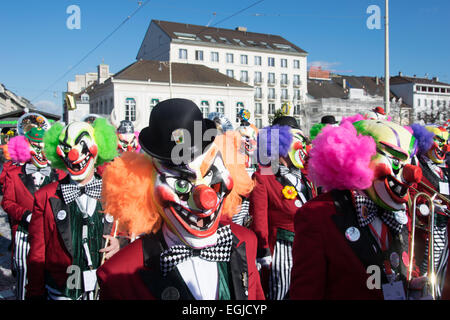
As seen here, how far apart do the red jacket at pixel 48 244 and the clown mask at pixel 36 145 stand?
230 centimetres

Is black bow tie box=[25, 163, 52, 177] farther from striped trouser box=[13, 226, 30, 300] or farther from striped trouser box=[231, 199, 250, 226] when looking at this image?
→ striped trouser box=[231, 199, 250, 226]

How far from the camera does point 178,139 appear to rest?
2021mm

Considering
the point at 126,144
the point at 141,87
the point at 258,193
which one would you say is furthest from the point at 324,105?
the point at 258,193

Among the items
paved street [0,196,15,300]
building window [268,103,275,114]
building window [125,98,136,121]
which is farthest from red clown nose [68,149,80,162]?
building window [268,103,275,114]

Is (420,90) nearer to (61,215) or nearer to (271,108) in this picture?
(271,108)

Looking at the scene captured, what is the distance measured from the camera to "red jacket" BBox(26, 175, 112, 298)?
313 centimetres

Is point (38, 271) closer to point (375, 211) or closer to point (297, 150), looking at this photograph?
point (375, 211)

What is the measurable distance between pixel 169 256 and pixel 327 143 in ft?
3.78

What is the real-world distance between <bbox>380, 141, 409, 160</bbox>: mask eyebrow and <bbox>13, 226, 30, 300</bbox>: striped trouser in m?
3.62

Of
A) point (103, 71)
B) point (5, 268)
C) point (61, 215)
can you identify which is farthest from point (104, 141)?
point (103, 71)

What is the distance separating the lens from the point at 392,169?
2.31 m

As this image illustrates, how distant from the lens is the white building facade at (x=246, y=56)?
53.3 meters

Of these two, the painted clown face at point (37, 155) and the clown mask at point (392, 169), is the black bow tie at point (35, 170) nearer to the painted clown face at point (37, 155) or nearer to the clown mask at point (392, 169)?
the painted clown face at point (37, 155)
